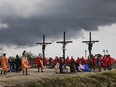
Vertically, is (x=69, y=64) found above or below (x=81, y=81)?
above

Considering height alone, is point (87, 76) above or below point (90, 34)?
below

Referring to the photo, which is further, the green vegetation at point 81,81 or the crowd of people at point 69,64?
the crowd of people at point 69,64

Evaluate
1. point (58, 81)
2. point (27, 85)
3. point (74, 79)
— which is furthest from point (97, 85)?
point (27, 85)

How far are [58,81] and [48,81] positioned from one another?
1401 millimetres

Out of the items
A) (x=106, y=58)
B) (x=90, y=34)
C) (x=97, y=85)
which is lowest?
(x=97, y=85)

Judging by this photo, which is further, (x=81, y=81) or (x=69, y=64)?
(x=69, y=64)

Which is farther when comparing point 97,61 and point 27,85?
point 97,61

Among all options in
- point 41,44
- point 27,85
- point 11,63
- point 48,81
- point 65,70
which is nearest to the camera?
point 27,85

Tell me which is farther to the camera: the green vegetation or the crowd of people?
the crowd of people

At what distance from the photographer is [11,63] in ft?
124

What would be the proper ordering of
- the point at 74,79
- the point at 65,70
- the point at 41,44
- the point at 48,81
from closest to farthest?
1. the point at 48,81
2. the point at 74,79
3. the point at 65,70
4. the point at 41,44

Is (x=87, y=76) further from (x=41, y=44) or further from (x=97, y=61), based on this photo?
(x=41, y=44)

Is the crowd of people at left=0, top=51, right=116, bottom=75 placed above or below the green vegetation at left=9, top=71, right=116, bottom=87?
above

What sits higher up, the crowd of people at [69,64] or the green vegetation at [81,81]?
the crowd of people at [69,64]
